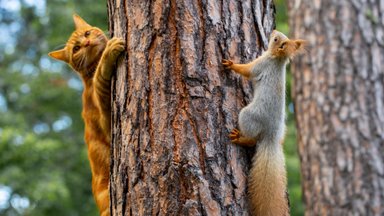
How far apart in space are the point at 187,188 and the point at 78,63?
1860 millimetres

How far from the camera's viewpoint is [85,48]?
4.29 m

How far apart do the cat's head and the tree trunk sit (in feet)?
3.56

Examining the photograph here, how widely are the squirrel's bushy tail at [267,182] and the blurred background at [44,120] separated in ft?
15.0

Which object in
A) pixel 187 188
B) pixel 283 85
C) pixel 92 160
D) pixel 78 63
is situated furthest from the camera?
pixel 78 63

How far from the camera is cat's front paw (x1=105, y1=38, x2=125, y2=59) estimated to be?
320 cm

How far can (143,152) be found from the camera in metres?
2.95

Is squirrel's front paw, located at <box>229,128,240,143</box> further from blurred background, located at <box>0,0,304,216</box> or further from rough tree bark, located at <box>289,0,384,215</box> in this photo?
blurred background, located at <box>0,0,304,216</box>

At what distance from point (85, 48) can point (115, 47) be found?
1140 millimetres

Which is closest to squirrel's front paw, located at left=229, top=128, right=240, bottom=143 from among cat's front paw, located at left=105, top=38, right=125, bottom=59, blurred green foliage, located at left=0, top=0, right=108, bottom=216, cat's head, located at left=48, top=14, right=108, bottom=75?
cat's front paw, located at left=105, top=38, right=125, bottom=59

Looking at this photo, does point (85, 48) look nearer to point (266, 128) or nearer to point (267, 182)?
point (266, 128)

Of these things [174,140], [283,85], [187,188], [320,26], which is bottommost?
[187,188]

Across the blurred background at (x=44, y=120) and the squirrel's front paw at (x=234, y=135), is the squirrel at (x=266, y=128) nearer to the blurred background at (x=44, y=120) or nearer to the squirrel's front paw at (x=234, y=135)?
the squirrel's front paw at (x=234, y=135)

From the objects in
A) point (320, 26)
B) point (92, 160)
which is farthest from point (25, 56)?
point (92, 160)

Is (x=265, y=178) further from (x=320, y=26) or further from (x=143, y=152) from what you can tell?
(x=320, y=26)
